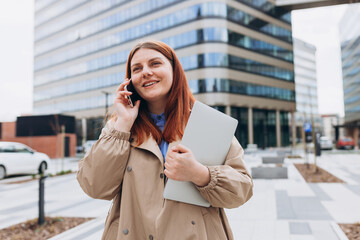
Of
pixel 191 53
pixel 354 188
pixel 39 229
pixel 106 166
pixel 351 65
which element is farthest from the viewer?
pixel 351 65

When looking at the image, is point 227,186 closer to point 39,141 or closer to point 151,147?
point 151,147

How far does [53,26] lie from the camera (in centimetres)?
5694

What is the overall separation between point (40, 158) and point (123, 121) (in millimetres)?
16276

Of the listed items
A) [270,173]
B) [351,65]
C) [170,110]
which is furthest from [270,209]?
[351,65]

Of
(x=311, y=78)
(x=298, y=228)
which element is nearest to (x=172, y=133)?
(x=298, y=228)

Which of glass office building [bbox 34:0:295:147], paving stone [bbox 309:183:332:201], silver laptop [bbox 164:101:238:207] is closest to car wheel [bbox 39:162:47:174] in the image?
paving stone [bbox 309:183:332:201]

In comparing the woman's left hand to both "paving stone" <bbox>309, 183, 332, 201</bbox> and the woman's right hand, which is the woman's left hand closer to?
the woman's right hand

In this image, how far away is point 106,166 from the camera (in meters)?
1.51

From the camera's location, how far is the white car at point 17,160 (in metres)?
14.1

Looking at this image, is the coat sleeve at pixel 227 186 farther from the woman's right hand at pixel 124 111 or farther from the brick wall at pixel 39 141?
the brick wall at pixel 39 141

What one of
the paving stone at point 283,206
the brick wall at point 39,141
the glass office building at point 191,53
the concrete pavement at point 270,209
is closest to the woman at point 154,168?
the concrete pavement at point 270,209

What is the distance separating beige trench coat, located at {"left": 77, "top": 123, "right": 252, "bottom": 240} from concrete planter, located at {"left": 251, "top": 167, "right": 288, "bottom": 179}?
10869 millimetres

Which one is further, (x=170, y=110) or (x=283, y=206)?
(x=283, y=206)

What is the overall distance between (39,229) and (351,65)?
242ft
